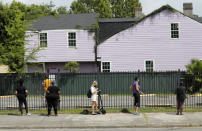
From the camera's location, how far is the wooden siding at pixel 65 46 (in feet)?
105

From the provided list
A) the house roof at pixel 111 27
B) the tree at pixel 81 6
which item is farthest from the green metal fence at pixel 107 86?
the tree at pixel 81 6

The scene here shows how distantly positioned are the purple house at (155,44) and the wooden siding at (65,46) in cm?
140

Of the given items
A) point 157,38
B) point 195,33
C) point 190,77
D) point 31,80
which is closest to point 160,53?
point 157,38

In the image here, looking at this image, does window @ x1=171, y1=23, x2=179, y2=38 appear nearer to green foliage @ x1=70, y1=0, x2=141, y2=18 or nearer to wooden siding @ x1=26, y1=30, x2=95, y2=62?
wooden siding @ x1=26, y1=30, x2=95, y2=62

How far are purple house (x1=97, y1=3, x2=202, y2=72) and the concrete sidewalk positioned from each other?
1549 centimetres

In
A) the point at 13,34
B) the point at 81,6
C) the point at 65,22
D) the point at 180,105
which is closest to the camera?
the point at 180,105

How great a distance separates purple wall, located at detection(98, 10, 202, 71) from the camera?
100ft

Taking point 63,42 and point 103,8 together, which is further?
point 103,8

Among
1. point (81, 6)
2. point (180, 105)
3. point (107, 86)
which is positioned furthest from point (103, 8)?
point (180, 105)

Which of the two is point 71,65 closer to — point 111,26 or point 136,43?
point 111,26

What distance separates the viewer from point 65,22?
1307 inches

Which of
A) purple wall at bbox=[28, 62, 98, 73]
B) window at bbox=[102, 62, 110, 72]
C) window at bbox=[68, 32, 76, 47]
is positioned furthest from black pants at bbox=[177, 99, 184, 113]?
window at bbox=[68, 32, 76, 47]

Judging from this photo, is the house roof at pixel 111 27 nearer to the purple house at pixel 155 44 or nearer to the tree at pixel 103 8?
the purple house at pixel 155 44

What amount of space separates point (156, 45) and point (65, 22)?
29.2 ft
